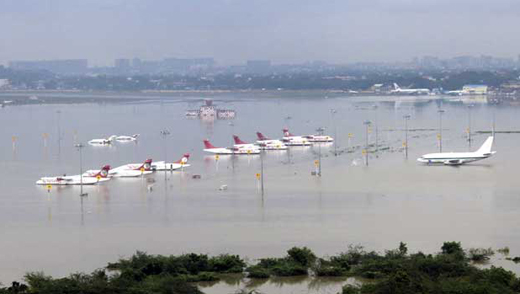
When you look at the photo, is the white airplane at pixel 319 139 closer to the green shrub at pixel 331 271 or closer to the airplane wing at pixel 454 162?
the airplane wing at pixel 454 162

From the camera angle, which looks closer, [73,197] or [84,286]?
[84,286]

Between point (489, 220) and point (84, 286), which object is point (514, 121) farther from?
point (84, 286)

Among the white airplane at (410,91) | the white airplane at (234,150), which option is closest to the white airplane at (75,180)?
the white airplane at (234,150)

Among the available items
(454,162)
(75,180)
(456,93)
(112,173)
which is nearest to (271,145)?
(454,162)

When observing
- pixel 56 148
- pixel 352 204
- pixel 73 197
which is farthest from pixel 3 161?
pixel 352 204

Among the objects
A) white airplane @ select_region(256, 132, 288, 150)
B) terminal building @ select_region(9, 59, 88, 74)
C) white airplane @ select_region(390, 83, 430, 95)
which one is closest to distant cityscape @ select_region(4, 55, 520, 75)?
terminal building @ select_region(9, 59, 88, 74)
